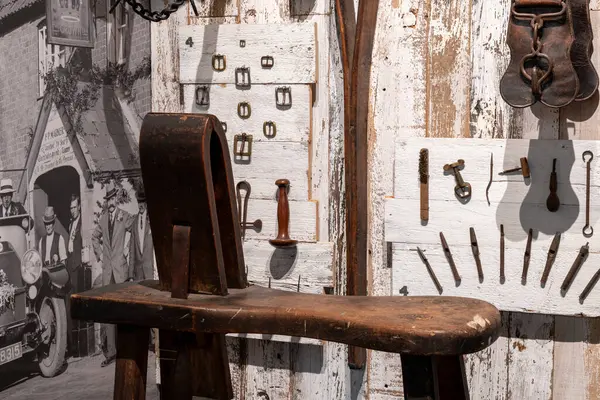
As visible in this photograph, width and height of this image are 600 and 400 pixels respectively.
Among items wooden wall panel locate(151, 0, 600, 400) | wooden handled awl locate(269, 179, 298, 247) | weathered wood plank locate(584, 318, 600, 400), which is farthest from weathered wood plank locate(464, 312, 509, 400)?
wooden handled awl locate(269, 179, 298, 247)

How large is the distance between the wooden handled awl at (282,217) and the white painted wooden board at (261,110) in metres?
0.17

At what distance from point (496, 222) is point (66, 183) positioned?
172cm

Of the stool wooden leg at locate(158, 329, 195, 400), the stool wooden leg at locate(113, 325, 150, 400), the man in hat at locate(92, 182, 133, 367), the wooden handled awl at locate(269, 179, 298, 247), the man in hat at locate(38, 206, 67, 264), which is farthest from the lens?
the man in hat at locate(92, 182, 133, 367)

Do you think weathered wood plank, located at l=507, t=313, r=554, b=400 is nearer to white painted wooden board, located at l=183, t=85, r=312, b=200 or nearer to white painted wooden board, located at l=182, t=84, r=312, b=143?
white painted wooden board, located at l=183, t=85, r=312, b=200

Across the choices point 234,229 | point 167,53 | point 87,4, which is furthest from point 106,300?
point 87,4

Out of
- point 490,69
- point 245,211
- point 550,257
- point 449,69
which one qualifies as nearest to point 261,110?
point 245,211

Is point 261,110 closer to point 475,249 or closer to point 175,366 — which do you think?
point 475,249

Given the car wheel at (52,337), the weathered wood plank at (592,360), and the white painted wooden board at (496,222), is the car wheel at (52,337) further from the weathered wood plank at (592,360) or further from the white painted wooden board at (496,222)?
the weathered wood plank at (592,360)

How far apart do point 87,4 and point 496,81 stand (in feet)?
5.46

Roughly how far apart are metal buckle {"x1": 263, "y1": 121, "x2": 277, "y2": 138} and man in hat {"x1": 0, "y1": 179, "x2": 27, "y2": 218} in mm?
970

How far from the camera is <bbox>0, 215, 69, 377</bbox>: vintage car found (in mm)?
2930

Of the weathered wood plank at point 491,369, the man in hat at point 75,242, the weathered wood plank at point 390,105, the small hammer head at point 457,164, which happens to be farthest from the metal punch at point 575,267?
the man in hat at point 75,242

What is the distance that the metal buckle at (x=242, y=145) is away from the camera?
9.65 ft

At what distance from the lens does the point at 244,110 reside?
2947mm
